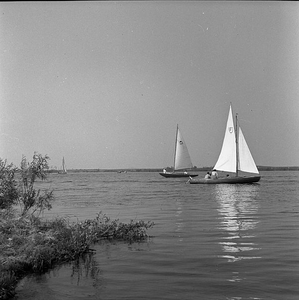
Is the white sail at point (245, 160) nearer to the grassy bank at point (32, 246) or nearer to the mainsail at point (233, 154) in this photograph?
the mainsail at point (233, 154)

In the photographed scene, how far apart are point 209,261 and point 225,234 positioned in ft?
15.7

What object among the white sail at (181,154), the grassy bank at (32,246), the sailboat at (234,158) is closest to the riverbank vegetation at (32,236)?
the grassy bank at (32,246)

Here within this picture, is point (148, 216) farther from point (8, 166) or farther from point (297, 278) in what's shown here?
point (297, 278)

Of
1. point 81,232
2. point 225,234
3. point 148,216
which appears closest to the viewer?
point 81,232

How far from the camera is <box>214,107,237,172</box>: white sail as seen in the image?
2431 inches

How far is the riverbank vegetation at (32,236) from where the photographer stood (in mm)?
9820

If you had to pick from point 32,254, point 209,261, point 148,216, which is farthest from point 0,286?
point 148,216

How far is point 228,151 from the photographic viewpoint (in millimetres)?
62406

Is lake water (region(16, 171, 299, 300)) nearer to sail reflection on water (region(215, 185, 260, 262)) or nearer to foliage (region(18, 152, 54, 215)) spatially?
sail reflection on water (region(215, 185, 260, 262))

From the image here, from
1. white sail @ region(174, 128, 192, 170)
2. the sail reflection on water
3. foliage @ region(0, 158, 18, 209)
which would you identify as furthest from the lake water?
white sail @ region(174, 128, 192, 170)

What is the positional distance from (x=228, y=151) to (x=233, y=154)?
3.26ft

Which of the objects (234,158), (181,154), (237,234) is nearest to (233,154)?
(234,158)

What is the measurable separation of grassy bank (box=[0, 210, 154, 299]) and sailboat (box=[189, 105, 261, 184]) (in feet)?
159

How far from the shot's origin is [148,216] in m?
22.5
